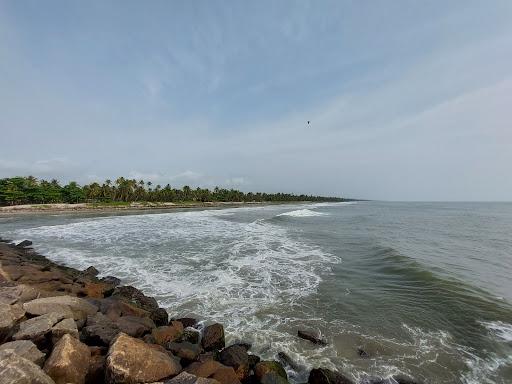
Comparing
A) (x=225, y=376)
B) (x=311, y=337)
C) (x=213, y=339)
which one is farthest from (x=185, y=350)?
(x=311, y=337)

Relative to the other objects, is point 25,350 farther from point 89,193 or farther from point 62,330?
point 89,193

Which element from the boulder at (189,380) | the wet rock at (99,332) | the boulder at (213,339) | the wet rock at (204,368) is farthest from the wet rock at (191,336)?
the boulder at (189,380)

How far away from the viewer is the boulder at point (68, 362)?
16.2ft

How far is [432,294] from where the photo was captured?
1163 centimetres

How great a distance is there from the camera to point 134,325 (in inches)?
289

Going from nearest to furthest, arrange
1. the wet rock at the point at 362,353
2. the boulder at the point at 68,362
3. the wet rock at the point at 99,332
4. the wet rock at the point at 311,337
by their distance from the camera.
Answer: the boulder at the point at 68,362 → the wet rock at the point at 99,332 → the wet rock at the point at 362,353 → the wet rock at the point at 311,337

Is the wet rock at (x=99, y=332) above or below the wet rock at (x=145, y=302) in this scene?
above

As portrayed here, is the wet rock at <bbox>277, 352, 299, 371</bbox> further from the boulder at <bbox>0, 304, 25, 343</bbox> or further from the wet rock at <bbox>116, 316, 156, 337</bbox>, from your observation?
the boulder at <bbox>0, 304, 25, 343</bbox>

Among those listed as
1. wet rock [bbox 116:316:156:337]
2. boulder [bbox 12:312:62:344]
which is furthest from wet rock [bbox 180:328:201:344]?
boulder [bbox 12:312:62:344]

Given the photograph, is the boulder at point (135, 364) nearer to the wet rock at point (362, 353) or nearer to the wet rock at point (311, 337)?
the wet rock at point (311, 337)

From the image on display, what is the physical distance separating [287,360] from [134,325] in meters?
3.85

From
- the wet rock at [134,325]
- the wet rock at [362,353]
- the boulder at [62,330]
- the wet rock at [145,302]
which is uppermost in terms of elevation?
the boulder at [62,330]

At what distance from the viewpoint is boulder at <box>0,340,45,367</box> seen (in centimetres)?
500

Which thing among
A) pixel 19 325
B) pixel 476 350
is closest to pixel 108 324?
pixel 19 325
